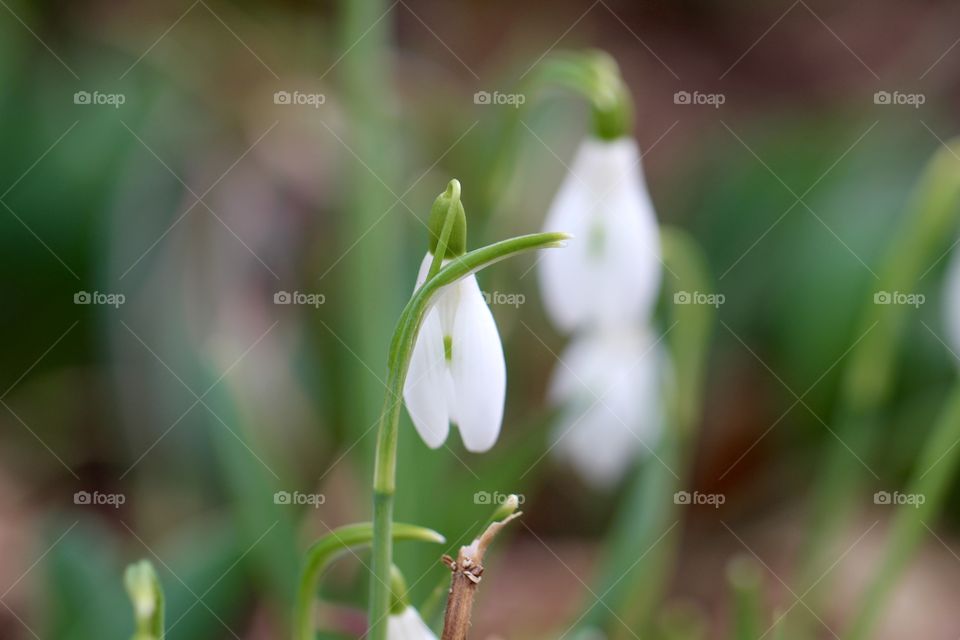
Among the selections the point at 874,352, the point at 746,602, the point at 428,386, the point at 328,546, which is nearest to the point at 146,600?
the point at 328,546

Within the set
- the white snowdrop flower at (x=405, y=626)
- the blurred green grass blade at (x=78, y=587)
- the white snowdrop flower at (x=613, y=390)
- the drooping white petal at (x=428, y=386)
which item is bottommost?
the white snowdrop flower at (x=405, y=626)

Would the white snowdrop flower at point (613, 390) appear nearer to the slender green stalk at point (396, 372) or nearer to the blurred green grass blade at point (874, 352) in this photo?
the blurred green grass blade at point (874, 352)

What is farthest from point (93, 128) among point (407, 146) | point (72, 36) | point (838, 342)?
point (838, 342)

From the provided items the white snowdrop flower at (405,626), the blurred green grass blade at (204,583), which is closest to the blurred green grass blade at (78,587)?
the blurred green grass blade at (204,583)

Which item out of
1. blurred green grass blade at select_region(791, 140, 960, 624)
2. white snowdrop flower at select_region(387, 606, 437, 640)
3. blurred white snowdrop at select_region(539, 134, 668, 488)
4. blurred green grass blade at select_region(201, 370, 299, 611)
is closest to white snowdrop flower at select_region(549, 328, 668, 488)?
blurred white snowdrop at select_region(539, 134, 668, 488)

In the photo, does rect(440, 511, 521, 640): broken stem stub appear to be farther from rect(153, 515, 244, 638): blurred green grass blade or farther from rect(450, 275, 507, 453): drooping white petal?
rect(153, 515, 244, 638): blurred green grass blade

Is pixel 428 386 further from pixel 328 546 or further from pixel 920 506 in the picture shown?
pixel 920 506

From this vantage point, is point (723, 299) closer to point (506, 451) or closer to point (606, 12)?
point (506, 451)
